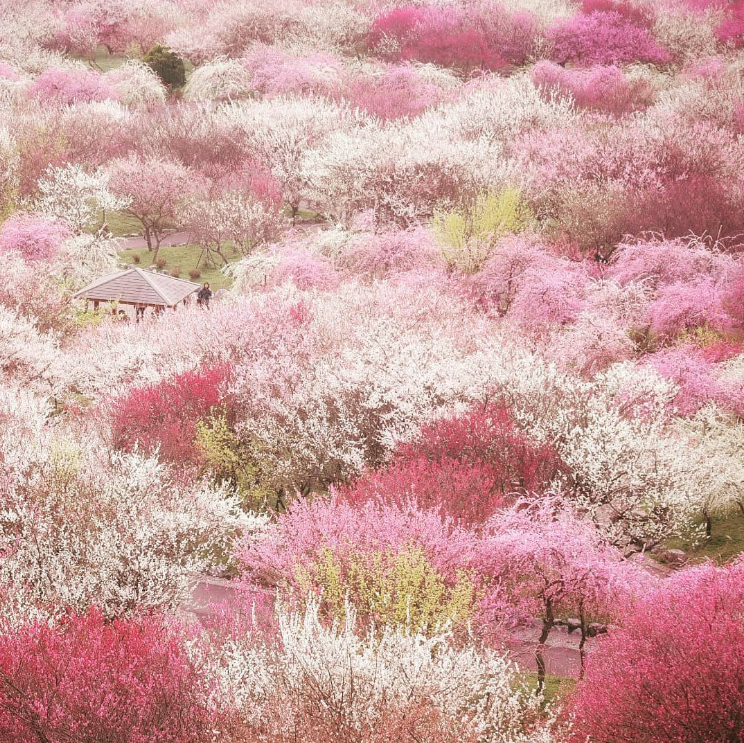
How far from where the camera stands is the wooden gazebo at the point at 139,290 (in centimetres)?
4334

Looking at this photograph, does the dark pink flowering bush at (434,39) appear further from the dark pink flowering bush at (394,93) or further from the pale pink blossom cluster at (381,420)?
the pale pink blossom cluster at (381,420)

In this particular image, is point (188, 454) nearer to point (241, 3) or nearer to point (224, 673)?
point (224, 673)

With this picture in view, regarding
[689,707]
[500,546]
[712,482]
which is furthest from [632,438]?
[689,707]

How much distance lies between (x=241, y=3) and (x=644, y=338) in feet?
226

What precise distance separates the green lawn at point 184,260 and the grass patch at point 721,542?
3116 cm

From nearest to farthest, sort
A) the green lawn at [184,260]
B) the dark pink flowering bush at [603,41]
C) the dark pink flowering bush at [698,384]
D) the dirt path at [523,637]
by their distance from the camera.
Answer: the dirt path at [523,637] → the dark pink flowering bush at [698,384] → the green lawn at [184,260] → the dark pink flowering bush at [603,41]

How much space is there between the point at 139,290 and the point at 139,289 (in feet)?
0.20

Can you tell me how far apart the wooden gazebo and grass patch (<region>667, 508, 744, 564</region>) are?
26.6m

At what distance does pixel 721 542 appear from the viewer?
83.3 ft

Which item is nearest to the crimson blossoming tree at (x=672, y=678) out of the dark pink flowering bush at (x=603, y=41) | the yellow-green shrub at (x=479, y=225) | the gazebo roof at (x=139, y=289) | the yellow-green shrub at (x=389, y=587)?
the yellow-green shrub at (x=389, y=587)

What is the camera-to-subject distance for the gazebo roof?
1710 inches

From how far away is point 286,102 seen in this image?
64.7m

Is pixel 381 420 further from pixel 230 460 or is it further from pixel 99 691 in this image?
pixel 99 691

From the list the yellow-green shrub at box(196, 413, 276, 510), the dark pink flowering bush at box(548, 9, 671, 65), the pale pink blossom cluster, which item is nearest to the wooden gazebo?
the pale pink blossom cluster
